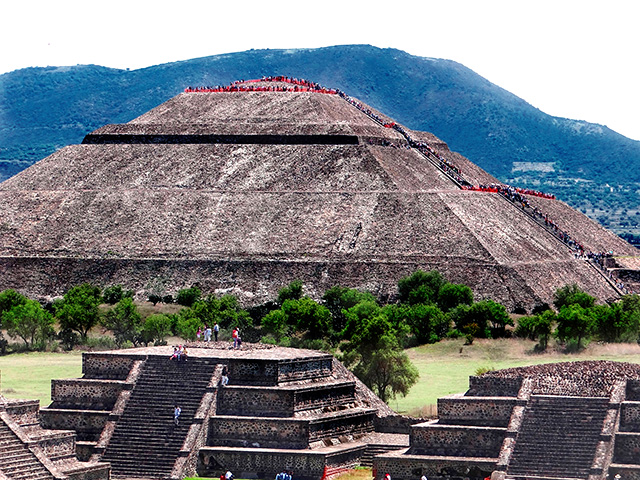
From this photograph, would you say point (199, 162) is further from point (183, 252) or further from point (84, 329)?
point (84, 329)

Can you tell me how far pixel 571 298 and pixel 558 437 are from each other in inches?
1843

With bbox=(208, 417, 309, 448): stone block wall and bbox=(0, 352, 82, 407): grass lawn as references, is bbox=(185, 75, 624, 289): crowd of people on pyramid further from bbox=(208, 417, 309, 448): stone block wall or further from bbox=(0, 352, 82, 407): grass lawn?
bbox=(208, 417, 309, 448): stone block wall

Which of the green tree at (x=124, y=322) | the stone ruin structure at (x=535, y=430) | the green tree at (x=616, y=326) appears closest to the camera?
the stone ruin structure at (x=535, y=430)

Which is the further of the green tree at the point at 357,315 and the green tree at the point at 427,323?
the green tree at the point at 427,323

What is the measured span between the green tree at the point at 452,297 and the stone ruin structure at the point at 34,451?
147 ft

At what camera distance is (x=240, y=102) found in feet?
428

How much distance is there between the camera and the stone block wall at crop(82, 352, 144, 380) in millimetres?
54000

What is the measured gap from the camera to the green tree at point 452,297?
91062 millimetres

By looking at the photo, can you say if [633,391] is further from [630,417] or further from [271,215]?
[271,215]

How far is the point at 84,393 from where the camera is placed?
175ft

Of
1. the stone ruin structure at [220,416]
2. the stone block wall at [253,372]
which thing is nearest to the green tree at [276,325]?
the stone ruin structure at [220,416]

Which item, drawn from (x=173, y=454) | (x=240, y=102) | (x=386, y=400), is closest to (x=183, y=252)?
(x=240, y=102)

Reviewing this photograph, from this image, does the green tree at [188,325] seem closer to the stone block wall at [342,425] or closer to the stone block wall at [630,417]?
the stone block wall at [342,425]

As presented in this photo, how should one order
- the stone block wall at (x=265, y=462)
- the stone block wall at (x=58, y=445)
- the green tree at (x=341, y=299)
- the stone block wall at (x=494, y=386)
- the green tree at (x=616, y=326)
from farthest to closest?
1. the green tree at (x=341, y=299)
2. the green tree at (x=616, y=326)
3. the stone block wall at (x=265, y=462)
4. the stone block wall at (x=494, y=386)
5. the stone block wall at (x=58, y=445)
